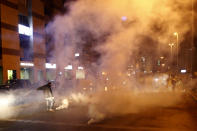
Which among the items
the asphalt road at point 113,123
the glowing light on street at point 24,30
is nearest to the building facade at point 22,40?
the glowing light on street at point 24,30

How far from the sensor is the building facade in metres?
26.4

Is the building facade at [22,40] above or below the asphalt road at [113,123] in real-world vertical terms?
above

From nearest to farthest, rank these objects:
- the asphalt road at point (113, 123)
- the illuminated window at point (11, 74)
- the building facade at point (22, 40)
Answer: the asphalt road at point (113, 123) → the building facade at point (22, 40) → the illuminated window at point (11, 74)

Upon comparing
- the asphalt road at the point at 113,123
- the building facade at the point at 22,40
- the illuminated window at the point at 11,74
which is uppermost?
the building facade at the point at 22,40

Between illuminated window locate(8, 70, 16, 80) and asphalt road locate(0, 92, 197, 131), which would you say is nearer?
asphalt road locate(0, 92, 197, 131)

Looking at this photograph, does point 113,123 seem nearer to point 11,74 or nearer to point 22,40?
point 11,74

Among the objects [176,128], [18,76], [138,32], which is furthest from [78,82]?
[176,128]

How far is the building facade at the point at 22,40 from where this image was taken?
26391mm

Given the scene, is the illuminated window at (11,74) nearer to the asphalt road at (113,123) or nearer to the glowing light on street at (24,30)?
the glowing light on street at (24,30)

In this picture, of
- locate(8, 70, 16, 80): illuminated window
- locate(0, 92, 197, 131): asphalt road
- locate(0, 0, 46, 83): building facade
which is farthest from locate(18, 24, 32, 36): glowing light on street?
locate(0, 92, 197, 131): asphalt road

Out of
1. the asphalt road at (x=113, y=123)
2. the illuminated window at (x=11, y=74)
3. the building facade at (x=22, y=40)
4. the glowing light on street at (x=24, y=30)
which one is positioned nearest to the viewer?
the asphalt road at (x=113, y=123)

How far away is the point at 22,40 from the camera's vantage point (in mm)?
30609

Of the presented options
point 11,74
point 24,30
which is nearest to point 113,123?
point 11,74

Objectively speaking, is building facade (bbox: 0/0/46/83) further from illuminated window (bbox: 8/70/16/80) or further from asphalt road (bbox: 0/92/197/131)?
asphalt road (bbox: 0/92/197/131)
